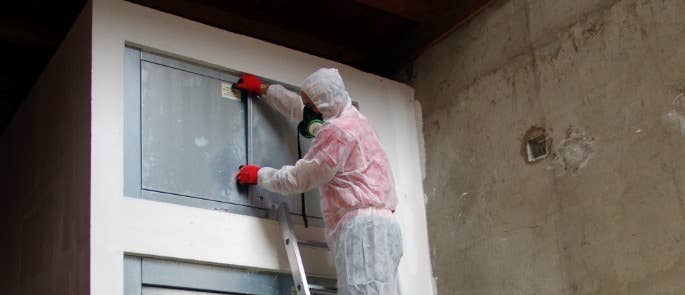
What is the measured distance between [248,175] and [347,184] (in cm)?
45

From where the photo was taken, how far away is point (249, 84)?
420 cm

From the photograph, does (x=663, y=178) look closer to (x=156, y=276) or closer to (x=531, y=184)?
(x=531, y=184)

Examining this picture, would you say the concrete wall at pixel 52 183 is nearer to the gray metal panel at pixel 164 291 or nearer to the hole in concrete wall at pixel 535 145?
the gray metal panel at pixel 164 291

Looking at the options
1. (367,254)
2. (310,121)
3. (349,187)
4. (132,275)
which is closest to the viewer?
(132,275)

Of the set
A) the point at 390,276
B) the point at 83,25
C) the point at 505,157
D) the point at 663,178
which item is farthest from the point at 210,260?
the point at 663,178

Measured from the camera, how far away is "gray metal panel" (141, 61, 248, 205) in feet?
12.5

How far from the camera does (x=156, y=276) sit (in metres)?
3.58

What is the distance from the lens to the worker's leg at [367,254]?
3.66 m

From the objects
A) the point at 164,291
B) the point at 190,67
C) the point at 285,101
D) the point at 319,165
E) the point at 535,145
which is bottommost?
the point at 164,291

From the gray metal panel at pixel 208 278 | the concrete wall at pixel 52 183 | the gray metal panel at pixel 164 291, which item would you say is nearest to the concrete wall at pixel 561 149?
the gray metal panel at pixel 208 278

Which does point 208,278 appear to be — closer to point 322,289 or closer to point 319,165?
point 322,289

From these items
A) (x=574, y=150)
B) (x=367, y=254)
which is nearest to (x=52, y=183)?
(x=367, y=254)

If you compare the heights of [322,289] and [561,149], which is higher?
[561,149]

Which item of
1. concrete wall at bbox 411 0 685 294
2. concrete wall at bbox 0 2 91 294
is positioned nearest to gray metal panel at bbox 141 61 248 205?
concrete wall at bbox 0 2 91 294
